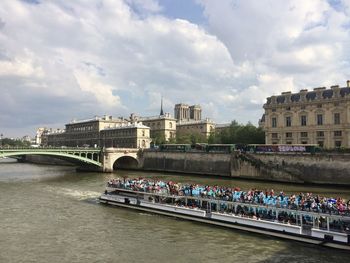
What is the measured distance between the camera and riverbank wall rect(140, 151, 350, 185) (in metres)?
49.2

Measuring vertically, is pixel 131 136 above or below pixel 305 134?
above

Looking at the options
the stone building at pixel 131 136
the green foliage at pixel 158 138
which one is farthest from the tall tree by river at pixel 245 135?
the green foliage at pixel 158 138

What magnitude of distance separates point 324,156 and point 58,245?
38547mm

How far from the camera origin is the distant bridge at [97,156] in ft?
210

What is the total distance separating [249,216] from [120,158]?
193ft

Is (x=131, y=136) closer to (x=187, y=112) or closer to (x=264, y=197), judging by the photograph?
(x=264, y=197)

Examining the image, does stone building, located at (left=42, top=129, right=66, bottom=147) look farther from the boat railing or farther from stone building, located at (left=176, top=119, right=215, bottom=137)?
the boat railing

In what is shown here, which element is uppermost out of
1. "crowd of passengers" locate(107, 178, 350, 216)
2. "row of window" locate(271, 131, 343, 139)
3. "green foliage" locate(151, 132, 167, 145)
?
"green foliage" locate(151, 132, 167, 145)

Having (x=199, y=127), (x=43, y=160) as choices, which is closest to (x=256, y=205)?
Answer: (x=43, y=160)

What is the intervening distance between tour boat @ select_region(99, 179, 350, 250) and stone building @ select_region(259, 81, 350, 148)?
4233 centimetres

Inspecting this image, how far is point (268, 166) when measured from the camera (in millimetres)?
55375

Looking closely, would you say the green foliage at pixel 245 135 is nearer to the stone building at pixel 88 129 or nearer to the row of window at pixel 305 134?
the row of window at pixel 305 134

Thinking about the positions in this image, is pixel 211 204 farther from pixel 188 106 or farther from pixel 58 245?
pixel 188 106

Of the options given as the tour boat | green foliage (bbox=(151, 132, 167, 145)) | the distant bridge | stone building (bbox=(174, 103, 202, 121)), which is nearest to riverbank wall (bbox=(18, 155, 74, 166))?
the distant bridge
